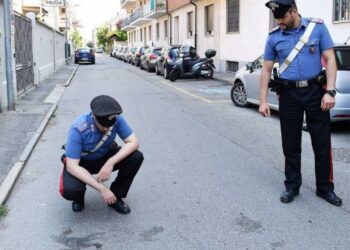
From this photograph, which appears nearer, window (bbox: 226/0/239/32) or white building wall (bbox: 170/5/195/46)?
window (bbox: 226/0/239/32)

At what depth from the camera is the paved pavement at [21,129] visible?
20.5 feet

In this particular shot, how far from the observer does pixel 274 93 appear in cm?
1009

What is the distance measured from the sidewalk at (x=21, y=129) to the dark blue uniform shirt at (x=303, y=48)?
123 inches

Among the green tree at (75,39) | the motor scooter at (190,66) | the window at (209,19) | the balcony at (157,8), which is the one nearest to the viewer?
the motor scooter at (190,66)

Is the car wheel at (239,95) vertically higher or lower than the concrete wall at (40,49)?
lower

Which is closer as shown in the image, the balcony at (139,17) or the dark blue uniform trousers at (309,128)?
the dark blue uniform trousers at (309,128)

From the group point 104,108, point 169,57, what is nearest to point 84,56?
point 169,57

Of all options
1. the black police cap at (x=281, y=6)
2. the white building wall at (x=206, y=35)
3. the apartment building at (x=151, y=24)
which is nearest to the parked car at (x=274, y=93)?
the black police cap at (x=281, y=6)

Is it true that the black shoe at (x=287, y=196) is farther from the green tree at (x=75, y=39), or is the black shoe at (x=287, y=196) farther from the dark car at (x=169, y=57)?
the green tree at (x=75, y=39)

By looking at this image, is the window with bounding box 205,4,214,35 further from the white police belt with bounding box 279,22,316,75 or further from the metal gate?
the white police belt with bounding box 279,22,316,75

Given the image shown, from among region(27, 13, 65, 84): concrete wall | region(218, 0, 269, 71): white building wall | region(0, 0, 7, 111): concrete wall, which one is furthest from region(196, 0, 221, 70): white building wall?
region(0, 0, 7, 111): concrete wall

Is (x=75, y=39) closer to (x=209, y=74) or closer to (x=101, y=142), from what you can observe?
(x=209, y=74)

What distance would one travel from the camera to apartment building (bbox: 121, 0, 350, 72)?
48.5 ft

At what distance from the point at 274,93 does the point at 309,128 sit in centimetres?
517
